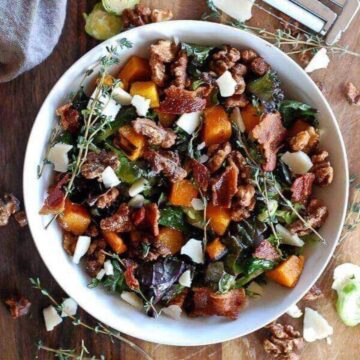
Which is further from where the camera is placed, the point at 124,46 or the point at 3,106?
the point at 3,106

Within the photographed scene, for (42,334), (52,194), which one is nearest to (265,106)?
(52,194)

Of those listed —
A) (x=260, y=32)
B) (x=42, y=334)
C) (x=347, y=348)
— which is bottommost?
(x=42, y=334)

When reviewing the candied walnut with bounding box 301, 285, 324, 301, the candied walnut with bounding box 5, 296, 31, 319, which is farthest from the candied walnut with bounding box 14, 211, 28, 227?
the candied walnut with bounding box 301, 285, 324, 301

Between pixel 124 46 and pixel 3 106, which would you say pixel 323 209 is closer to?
pixel 124 46

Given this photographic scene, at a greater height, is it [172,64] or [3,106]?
[172,64]

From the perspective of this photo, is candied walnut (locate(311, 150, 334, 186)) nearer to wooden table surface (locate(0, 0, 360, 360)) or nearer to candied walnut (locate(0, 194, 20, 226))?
wooden table surface (locate(0, 0, 360, 360))

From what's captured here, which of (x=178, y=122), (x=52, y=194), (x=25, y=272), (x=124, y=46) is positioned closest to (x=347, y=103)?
(x=178, y=122)

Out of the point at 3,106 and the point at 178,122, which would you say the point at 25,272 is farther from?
the point at 178,122
